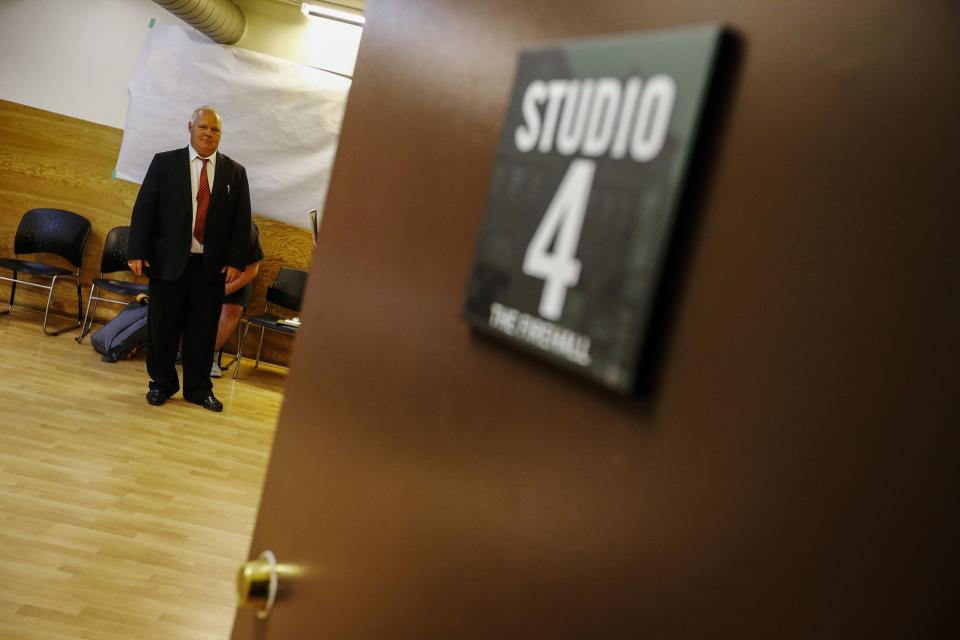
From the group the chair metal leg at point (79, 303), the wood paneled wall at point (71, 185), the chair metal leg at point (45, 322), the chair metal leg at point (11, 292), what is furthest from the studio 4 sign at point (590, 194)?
the chair metal leg at point (11, 292)

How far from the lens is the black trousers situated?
4.97m

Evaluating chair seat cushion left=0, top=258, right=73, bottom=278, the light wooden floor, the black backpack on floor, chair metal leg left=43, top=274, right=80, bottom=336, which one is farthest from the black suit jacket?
chair seat cushion left=0, top=258, right=73, bottom=278

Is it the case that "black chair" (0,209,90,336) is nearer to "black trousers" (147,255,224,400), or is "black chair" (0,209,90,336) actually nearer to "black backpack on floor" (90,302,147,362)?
"black backpack on floor" (90,302,147,362)

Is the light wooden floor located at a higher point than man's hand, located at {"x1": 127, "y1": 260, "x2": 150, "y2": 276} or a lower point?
lower

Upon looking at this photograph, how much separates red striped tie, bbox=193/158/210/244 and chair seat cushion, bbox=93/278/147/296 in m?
1.68

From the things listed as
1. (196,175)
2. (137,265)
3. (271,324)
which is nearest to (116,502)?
(137,265)

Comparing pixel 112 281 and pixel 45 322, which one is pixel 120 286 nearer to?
pixel 112 281

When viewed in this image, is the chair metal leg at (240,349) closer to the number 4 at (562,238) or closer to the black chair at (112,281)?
the black chair at (112,281)

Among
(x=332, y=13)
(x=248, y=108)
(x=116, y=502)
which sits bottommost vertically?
(x=116, y=502)

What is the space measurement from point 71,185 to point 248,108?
1.61 m

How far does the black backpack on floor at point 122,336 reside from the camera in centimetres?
590

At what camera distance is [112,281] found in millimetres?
6418

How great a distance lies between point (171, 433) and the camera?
456 cm

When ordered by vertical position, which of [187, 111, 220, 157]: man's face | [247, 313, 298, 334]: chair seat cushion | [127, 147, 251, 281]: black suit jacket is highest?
[187, 111, 220, 157]: man's face
